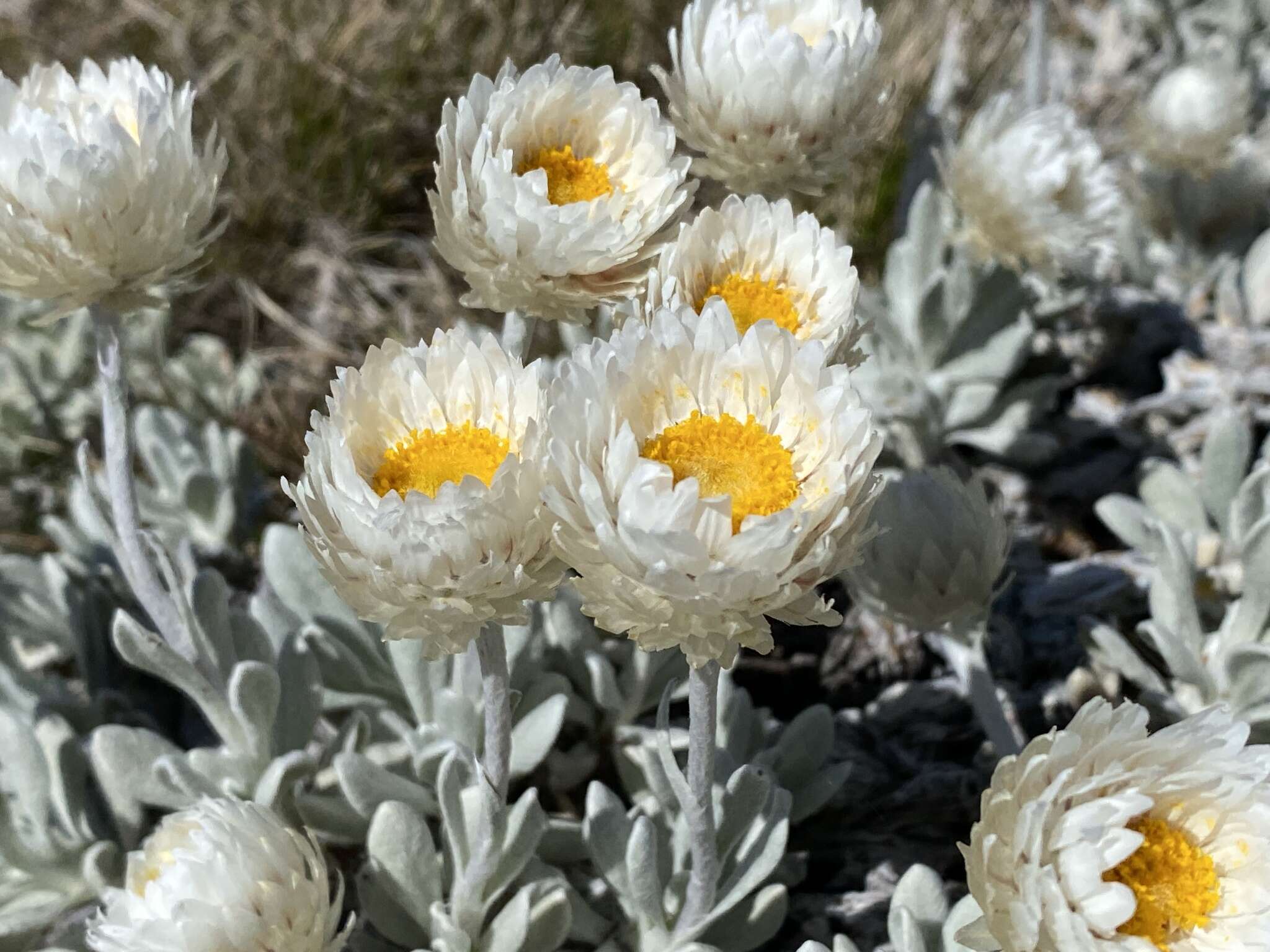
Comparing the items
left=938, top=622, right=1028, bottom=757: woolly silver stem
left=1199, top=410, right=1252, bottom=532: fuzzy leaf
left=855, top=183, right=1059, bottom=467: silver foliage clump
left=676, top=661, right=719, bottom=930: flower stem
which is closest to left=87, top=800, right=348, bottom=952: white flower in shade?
left=676, top=661, right=719, bottom=930: flower stem

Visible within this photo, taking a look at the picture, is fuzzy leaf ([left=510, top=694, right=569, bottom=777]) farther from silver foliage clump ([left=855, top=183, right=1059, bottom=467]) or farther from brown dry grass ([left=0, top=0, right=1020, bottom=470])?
brown dry grass ([left=0, top=0, right=1020, bottom=470])

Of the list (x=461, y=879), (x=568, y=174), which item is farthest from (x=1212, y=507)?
(x=461, y=879)

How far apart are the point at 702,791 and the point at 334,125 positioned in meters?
3.07

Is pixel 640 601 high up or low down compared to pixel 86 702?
down

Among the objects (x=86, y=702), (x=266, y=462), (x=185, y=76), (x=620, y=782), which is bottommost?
(x=620, y=782)

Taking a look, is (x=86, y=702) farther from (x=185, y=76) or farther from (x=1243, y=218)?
(x=1243, y=218)

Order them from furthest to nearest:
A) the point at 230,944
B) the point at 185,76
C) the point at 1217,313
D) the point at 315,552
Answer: the point at 185,76 → the point at 1217,313 → the point at 230,944 → the point at 315,552

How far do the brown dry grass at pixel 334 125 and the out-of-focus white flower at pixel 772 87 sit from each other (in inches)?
80.0

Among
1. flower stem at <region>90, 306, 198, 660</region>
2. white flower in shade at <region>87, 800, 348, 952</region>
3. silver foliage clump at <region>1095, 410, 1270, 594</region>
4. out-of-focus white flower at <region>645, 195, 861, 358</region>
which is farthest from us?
silver foliage clump at <region>1095, 410, 1270, 594</region>

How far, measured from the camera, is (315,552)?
52.4 inches

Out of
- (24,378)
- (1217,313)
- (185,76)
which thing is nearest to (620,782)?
(24,378)

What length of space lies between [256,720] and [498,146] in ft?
3.36

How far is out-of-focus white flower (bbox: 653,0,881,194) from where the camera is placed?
1.66 meters

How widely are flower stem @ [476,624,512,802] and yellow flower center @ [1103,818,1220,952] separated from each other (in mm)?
777
